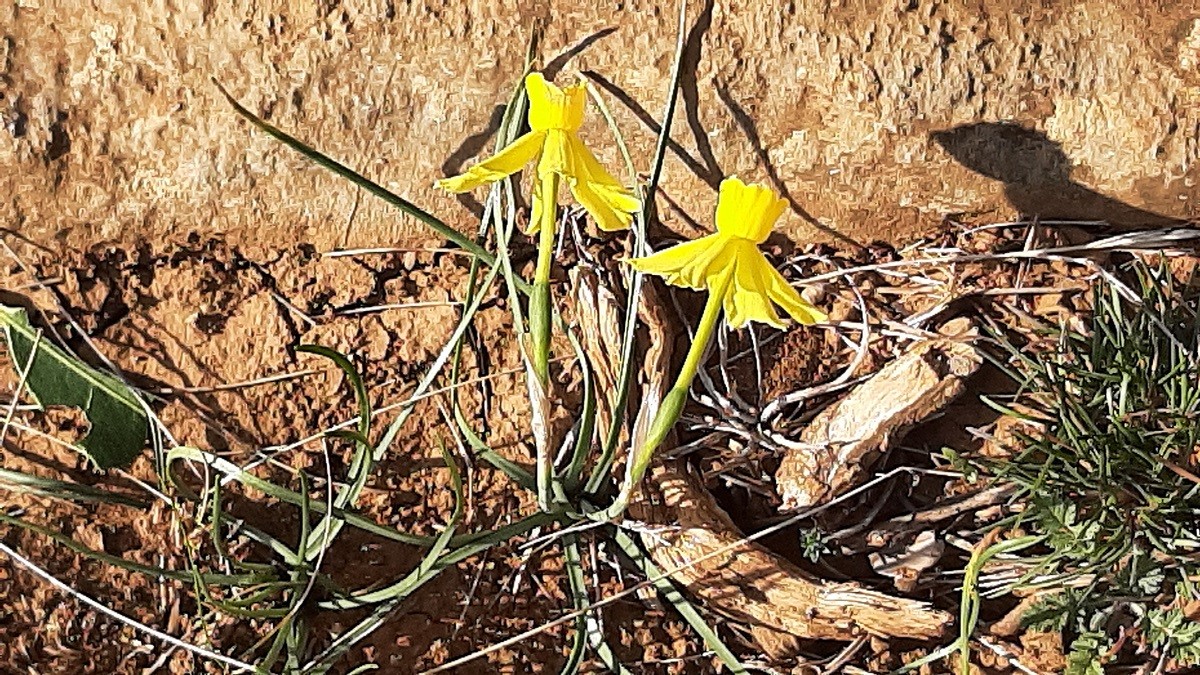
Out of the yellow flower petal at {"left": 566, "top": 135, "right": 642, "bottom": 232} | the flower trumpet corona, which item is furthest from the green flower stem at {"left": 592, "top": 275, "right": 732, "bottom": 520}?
the yellow flower petal at {"left": 566, "top": 135, "right": 642, "bottom": 232}

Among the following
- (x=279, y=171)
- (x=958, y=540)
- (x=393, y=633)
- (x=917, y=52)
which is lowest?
(x=393, y=633)

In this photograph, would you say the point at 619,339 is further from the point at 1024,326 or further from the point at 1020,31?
the point at 1020,31

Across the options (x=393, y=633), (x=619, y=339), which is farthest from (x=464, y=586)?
(x=619, y=339)

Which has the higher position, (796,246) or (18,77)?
(18,77)

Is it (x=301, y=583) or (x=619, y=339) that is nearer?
(x=301, y=583)

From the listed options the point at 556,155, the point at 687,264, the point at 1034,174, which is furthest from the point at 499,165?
the point at 1034,174

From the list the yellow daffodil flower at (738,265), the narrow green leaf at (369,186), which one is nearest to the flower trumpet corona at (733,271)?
the yellow daffodil flower at (738,265)
